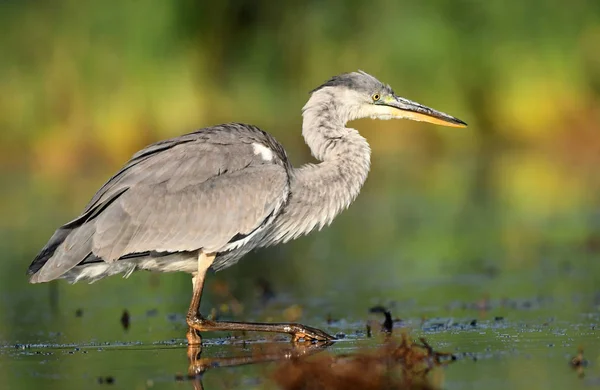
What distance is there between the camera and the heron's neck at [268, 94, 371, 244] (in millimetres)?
9344

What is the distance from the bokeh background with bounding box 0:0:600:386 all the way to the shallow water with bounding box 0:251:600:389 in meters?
2.11

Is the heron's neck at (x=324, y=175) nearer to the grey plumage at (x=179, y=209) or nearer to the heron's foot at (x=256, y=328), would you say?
the grey plumage at (x=179, y=209)

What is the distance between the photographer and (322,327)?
9.13 m

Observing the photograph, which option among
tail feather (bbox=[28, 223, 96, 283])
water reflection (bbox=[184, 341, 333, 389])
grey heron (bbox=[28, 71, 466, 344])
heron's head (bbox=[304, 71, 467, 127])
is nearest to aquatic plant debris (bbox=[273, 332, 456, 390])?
water reflection (bbox=[184, 341, 333, 389])

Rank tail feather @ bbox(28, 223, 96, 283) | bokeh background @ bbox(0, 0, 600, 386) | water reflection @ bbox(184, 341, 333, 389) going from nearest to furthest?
water reflection @ bbox(184, 341, 333, 389) → tail feather @ bbox(28, 223, 96, 283) → bokeh background @ bbox(0, 0, 600, 386)

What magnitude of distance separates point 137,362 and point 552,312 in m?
3.28

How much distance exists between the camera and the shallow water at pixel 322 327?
7.00 m

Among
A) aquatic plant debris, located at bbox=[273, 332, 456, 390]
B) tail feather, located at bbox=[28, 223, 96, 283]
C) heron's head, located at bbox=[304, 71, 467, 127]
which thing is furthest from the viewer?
heron's head, located at bbox=[304, 71, 467, 127]

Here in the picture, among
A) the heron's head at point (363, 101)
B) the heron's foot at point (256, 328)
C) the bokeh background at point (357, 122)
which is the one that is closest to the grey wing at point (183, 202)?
the heron's foot at point (256, 328)

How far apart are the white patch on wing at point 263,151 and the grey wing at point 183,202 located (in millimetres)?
56

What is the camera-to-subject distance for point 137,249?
342 inches

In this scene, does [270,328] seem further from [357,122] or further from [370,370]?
[357,122]

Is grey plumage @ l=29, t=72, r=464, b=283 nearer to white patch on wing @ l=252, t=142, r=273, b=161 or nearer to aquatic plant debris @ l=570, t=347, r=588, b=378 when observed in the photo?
white patch on wing @ l=252, t=142, r=273, b=161

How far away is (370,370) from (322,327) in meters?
2.36
